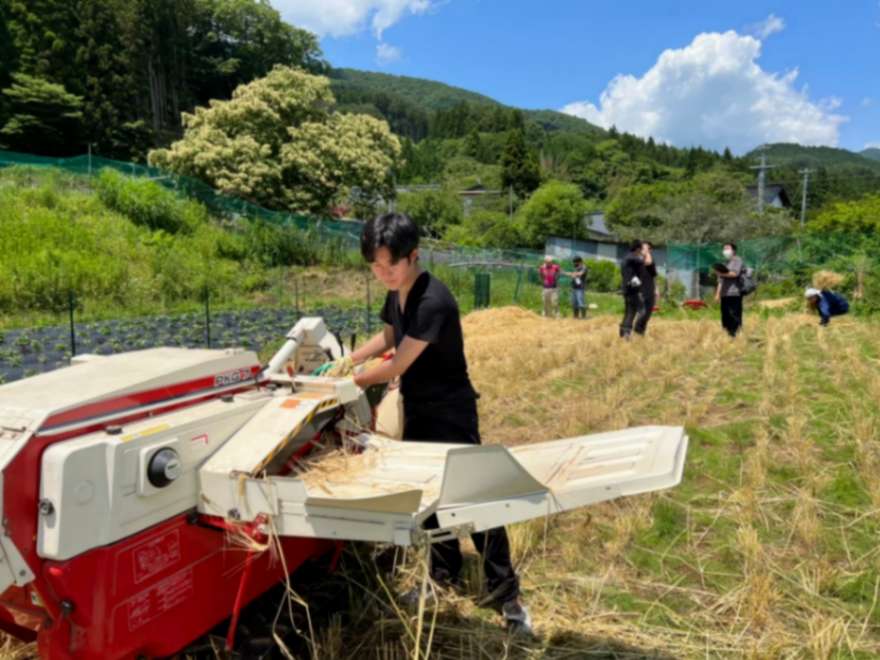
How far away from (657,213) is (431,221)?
19.4 m

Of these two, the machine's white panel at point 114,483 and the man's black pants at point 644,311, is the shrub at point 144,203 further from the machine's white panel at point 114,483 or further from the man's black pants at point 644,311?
the machine's white panel at point 114,483

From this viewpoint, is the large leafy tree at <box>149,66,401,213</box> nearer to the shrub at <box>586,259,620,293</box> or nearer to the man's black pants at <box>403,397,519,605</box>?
the shrub at <box>586,259,620,293</box>

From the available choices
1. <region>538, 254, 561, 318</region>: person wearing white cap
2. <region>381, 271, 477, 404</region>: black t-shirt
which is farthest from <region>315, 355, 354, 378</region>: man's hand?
<region>538, 254, 561, 318</region>: person wearing white cap

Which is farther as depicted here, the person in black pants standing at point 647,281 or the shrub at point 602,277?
the shrub at point 602,277

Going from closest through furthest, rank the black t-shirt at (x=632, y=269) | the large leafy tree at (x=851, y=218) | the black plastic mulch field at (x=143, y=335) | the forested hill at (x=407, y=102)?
the black plastic mulch field at (x=143, y=335) → the black t-shirt at (x=632, y=269) → the large leafy tree at (x=851, y=218) → the forested hill at (x=407, y=102)

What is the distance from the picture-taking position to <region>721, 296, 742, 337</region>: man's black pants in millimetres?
9797

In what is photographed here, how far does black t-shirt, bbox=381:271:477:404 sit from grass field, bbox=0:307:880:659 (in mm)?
999

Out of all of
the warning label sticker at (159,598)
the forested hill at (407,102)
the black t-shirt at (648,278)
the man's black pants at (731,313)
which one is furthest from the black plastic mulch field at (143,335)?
the forested hill at (407,102)

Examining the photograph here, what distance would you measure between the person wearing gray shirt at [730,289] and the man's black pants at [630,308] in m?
1.17

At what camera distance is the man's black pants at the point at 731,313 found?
9797 mm

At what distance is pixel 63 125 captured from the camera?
34188 millimetres

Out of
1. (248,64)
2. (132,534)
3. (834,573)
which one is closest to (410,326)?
(132,534)

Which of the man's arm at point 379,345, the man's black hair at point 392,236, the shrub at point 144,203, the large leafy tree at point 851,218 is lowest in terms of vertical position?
the man's arm at point 379,345

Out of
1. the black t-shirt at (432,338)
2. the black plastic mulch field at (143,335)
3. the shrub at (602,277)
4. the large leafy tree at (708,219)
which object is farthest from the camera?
the large leafy tree at (708,219)
